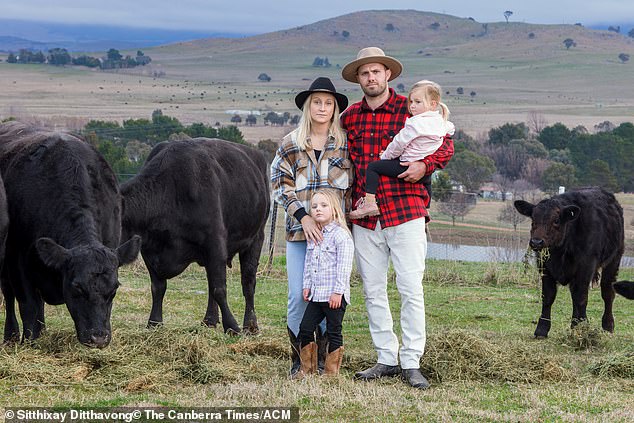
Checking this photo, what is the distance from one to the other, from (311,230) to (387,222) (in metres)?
0.65

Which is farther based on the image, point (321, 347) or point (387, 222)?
point (321, 347)

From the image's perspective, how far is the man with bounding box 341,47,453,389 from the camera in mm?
7621

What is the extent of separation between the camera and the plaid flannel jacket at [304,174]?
7.74 meters

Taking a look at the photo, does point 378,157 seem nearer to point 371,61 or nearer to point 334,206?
point 334,206

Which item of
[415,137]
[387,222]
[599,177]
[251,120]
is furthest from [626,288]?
[251,120]

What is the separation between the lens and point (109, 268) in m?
7.99

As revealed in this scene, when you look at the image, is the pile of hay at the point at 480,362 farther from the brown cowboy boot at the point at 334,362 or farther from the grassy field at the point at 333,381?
the brown cowboy boot at the point at 334,362

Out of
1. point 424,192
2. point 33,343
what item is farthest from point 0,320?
point 424,192

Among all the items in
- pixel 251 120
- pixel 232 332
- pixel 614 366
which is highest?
pixel 614 366

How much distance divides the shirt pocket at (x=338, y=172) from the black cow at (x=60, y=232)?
2079 mm

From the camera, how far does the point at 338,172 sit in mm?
7766

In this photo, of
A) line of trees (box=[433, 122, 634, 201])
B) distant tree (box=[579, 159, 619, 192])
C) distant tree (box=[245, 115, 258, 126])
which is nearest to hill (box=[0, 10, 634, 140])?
distant tree (box=[245, 115, 258, 126])

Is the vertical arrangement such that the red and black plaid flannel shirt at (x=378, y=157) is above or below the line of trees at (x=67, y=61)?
below

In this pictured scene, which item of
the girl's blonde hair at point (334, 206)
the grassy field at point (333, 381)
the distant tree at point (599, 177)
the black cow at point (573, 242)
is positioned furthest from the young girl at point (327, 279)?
the distant tree at point (599, 177)
